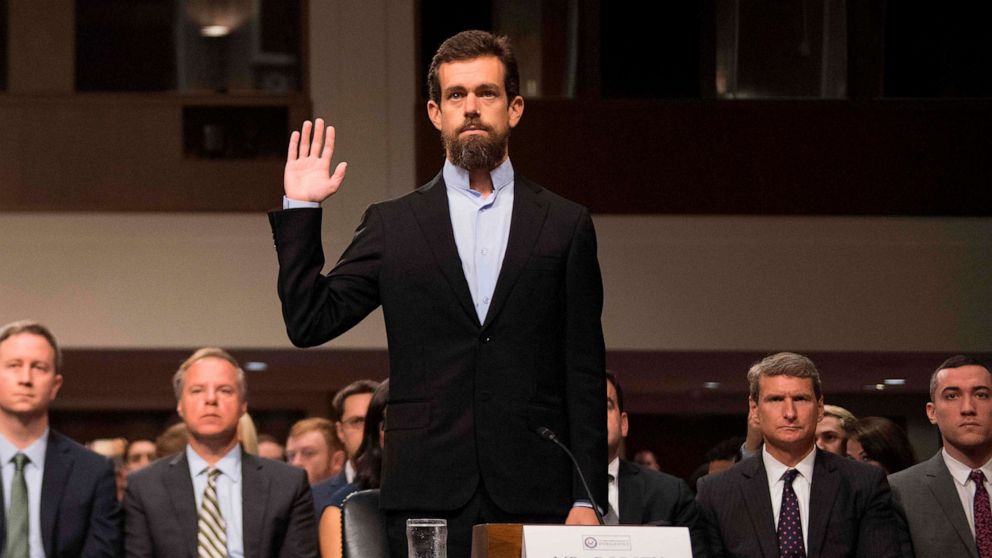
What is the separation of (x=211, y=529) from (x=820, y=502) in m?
1.81

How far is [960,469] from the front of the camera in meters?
4.43

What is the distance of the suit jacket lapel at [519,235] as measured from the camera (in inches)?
96.0

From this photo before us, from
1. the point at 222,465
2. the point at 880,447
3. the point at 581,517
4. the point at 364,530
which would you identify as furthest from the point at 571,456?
the point at 880,447

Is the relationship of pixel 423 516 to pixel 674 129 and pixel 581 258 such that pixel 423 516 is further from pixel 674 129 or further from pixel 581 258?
pixel 674 129

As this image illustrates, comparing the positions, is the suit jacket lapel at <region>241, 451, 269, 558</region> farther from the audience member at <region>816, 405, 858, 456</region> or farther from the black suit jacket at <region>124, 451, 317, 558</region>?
the audience member at <region>816, 405, 858, 456</region>

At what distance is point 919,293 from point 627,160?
1982 mm

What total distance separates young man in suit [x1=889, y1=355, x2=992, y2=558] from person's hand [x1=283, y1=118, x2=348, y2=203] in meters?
2.55

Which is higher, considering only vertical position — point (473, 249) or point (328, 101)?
point (328, 101)

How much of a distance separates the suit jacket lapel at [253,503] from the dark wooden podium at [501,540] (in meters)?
2.33

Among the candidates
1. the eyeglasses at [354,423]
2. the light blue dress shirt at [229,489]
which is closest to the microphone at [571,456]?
the light blue dress shirt at [229,489]

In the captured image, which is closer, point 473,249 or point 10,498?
point 473,249

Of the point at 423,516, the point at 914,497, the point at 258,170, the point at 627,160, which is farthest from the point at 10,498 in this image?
the point at 627,160

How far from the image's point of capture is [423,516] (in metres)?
2.38

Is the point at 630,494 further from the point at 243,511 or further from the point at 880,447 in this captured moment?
the point at 880,447
